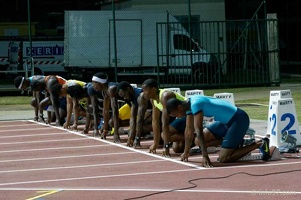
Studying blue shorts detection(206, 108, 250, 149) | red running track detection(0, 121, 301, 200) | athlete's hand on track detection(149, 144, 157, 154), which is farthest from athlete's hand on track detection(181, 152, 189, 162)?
athlete's hand on track detection(149, 144, 157, 154)

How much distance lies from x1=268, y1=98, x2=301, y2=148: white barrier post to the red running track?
70 cm

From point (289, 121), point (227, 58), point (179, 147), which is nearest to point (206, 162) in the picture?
point (179, 147)

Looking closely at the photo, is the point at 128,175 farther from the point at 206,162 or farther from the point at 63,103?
the point at 63,103

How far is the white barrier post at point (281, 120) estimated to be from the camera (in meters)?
14.8

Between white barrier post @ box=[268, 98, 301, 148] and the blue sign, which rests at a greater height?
the blue sign

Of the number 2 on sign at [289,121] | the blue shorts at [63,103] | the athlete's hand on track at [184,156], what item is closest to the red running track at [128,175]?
the athlete's hand on track at [184,156]

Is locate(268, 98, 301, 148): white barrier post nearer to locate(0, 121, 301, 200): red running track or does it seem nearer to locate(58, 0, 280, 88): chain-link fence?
locate(0, 121, 301, 200): red running track

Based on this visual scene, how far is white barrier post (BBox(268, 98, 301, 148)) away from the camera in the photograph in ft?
48.6

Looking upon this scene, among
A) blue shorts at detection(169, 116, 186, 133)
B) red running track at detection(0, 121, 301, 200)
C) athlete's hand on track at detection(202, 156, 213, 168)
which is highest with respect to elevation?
blue shorts at detection(169, 116, 186, 133)

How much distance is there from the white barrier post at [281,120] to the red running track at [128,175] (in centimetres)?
70

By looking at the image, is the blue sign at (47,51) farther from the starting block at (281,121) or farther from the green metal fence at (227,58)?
the starting block at (281,121)

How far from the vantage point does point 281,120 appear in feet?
49.0

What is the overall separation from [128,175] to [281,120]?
3570 mm

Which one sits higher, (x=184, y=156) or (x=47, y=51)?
(x=47, y=51)
